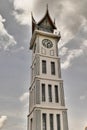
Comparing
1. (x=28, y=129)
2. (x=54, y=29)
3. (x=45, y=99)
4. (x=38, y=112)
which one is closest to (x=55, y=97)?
(x=45, y=99)

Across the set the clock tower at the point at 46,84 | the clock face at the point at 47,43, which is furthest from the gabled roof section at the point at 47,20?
the clock face at the point at 47,43

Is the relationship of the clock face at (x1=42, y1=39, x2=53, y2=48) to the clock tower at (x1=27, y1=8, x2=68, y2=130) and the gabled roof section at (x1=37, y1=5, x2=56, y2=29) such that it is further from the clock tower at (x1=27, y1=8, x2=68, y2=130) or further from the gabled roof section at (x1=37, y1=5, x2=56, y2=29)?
the gabled roof section at (x1=37, y1=5, x2=56, y2=29)

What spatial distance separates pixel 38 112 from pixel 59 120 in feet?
9.05

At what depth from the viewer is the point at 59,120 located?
26281mm

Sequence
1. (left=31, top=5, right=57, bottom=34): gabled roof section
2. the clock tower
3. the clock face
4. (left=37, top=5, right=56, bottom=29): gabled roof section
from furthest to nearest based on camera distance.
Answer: (left=37, top=5, right=56, bottom=29): gabled roof section, (left=31, top=5, right=57, bottom=34): gabled roof section, the clock face, the clock tower

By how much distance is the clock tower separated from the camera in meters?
25.9

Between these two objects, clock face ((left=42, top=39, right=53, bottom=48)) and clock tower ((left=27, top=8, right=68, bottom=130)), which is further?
clock face ((left=42, top=39, right=53, bottom=48))

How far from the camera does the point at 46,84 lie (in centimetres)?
2822

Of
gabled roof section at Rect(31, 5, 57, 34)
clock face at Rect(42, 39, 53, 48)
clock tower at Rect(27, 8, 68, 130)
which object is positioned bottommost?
clock tower at Rect(27, 8, 68, 130)

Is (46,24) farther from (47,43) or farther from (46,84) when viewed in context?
(46,84)

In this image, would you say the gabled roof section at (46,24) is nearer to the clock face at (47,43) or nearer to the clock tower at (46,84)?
the clock tower at (46,84)

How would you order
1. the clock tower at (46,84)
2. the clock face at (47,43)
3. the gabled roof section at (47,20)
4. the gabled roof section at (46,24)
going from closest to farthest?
the clock tower at (46,84) < the clock face at (47,43) < the gabled roof section at (46,24) < the gabled roof section at (47,20)

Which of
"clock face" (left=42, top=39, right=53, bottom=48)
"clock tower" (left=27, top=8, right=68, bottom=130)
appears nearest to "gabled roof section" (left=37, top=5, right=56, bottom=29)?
"clock tower" (left=27, top=8, right=68, bottom=130)

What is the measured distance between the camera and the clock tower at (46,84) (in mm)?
25906
